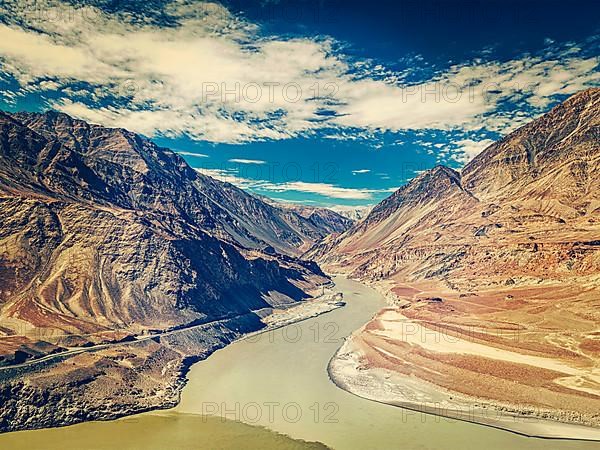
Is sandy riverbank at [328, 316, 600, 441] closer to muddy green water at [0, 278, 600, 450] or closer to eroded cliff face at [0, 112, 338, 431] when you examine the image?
muddy green water at [0, 278, 600, 450]

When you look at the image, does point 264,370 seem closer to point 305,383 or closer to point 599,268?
point 305,383

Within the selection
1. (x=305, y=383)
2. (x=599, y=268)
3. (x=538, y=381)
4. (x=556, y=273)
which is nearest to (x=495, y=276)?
(x=556, y=273)

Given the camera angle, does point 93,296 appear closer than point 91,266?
Yes

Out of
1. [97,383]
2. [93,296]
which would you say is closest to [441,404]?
[97,383]

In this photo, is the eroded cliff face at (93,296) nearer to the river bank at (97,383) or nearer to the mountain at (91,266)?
the river bank at (97,383)

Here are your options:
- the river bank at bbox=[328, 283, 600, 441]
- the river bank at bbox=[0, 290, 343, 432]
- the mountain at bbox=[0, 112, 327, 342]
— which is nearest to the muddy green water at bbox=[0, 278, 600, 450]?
the river bank at bbox=[0, 290, 343, 432]

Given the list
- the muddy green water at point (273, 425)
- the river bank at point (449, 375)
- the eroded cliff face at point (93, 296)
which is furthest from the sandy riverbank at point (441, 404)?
the eroded cliff face at point (93, 296)

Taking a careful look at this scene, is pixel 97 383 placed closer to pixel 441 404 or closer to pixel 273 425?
pixel 273 425
